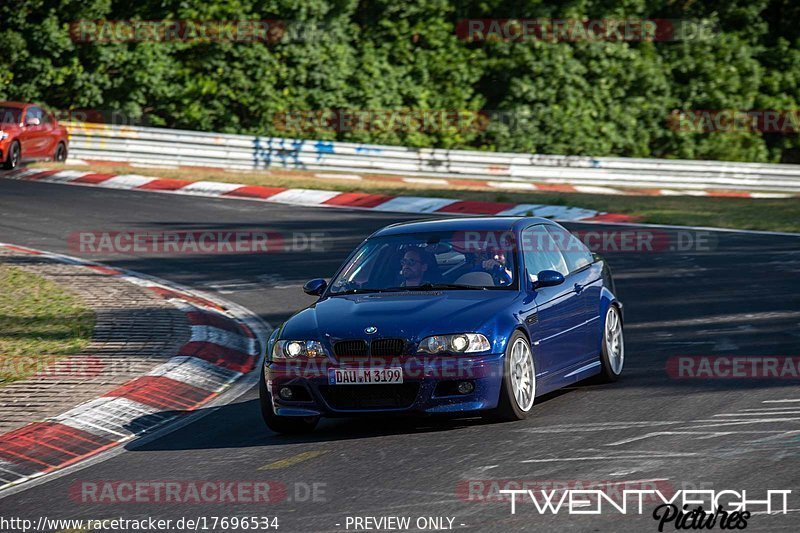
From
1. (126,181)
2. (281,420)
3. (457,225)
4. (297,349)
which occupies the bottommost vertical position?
(126,181)

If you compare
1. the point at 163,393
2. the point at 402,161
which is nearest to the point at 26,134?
the point at 402,161

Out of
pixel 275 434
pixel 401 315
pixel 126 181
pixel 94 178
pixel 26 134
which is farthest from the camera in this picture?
pixel 26 134

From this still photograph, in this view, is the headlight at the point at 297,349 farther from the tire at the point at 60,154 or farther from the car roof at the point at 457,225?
the tire at the point at 60,154

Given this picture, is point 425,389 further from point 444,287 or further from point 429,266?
point 429,266

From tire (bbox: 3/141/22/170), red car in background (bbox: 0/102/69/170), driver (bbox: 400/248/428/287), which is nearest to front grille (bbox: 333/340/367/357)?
driver (bbox: 400/248/428/287)

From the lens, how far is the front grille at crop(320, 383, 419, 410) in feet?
26.7

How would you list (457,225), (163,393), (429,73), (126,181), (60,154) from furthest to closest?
(429,73), (60,154), (126,181), (163,393), (457,225)

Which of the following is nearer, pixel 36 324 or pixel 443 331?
pixel 443 331

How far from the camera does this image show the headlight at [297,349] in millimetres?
8336

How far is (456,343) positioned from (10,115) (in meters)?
20.2

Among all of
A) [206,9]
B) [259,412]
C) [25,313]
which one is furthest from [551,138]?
[259,412]

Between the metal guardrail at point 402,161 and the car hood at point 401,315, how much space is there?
68.1ft

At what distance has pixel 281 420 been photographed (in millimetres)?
8477

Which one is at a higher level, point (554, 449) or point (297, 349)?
point (297, 349)
